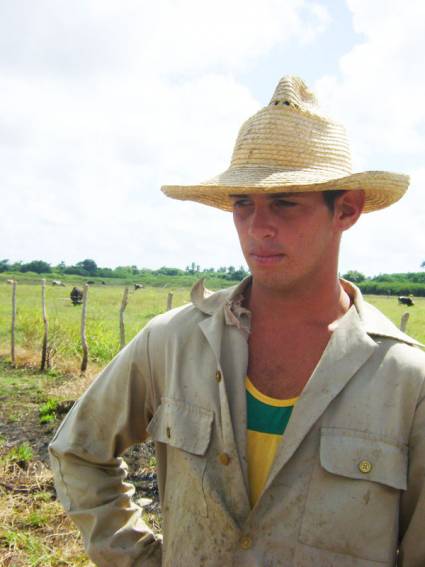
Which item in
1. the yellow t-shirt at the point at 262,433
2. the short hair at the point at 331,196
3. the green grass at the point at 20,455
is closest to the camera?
the yellow t-shirt at the point at 262,433

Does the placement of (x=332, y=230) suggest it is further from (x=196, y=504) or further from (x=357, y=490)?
(x=196, y=504)

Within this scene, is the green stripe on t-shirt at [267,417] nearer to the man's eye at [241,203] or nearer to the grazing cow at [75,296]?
the man's eye at [241,203]

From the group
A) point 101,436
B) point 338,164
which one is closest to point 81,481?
point 101,436

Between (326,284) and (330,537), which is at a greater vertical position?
(326,284)

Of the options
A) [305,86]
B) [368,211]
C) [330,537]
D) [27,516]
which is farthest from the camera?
[27,516]

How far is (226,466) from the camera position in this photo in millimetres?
1616

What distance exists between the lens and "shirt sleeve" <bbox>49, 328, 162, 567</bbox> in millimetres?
1854

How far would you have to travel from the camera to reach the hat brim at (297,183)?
164 centimetres

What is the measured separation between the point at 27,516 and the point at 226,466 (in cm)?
354

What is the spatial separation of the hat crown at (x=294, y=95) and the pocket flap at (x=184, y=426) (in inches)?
40.7

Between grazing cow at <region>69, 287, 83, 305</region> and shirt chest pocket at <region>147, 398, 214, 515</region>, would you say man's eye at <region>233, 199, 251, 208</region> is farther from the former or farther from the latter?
grazing cow at <region>69, 287, 83, 305</region>

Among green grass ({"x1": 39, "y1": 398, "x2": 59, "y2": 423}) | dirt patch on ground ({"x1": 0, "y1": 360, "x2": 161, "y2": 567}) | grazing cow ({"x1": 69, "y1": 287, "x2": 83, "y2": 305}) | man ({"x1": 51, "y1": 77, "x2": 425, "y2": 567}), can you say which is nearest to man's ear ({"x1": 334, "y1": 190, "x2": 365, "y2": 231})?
man ({"x1": 51, "y1": 77, "x2": 425, "y2": 567})

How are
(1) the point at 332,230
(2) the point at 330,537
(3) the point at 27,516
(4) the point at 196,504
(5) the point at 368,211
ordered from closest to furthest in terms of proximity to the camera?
(2) the point at 330,537 → (4) the point at 196,504 → (1) the point at 332,230 → (5) the point at 368,211 → (3) the point at 27,516

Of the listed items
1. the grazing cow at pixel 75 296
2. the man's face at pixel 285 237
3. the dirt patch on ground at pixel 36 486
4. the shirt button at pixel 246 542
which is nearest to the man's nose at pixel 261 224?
the man's face at pixel 285 237
